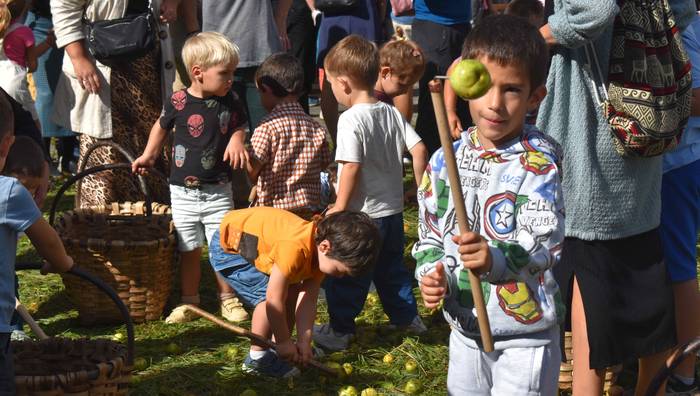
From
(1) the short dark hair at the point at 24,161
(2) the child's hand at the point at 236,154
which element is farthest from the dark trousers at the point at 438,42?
(1) the short dark hair at the point at 24,161

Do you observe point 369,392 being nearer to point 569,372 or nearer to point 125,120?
point 569,372

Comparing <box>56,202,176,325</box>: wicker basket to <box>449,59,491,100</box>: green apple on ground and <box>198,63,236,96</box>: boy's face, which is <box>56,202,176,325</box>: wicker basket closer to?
<box>198,63,236,96</box>: boy's face

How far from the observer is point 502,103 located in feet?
9.66

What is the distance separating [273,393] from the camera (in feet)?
15.1

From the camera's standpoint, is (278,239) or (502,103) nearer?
(502,103)

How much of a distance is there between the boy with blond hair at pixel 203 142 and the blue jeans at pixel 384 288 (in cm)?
58

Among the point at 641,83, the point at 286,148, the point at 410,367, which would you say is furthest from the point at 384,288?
the point at 641,83

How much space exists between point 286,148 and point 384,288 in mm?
863

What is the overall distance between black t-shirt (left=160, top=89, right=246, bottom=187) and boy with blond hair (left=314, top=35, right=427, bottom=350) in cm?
58

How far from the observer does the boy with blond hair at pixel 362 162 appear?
5.01m

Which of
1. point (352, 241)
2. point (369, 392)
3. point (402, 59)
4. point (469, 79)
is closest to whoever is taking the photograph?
point (469, 79)

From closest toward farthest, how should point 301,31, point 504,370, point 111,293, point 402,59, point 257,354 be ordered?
point 504,370 < point 111,293 < point 257,354 < point 402,59 < point 301,31

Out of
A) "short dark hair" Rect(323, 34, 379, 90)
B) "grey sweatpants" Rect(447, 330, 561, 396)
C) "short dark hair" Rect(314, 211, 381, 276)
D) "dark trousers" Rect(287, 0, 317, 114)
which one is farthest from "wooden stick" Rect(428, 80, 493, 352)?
"dark trousers" Rect(287, 0, 317, 114)

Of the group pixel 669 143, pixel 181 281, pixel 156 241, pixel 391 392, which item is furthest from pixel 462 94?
pixel 181 281
